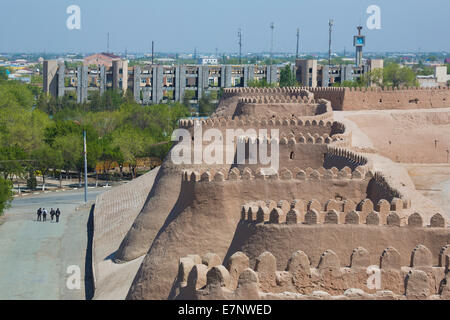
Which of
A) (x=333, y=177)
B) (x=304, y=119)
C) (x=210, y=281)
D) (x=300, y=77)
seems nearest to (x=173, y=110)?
(x=300, y=77)

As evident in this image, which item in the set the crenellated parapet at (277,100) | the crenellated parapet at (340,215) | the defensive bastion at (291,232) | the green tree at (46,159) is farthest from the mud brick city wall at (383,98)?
the crenellated parapet at (340,215)

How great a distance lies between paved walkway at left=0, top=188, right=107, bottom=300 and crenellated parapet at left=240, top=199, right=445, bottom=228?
48.2 ft

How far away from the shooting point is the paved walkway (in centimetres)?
3672

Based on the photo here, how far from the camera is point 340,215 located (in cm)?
2078

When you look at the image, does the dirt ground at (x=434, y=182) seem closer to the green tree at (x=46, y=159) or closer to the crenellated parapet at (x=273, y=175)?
the crenellated parapet at (x=273, y=175)

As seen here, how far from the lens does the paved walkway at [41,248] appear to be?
36719 millimetres

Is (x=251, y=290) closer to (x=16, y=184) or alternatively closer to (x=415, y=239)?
(x=415, y=239)

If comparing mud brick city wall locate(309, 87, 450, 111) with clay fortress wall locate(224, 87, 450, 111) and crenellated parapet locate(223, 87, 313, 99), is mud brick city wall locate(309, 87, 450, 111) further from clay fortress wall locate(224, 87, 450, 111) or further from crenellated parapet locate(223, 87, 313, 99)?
crenellated parapet locate(223, 87, 313, 99)

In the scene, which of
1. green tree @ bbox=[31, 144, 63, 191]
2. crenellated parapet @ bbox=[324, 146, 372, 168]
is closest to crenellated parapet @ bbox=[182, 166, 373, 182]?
crenellated parapet @ bbox=[324, 146, 372, 168]

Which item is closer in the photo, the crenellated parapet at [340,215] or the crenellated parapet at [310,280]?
the crenellated parapet at [310,280]

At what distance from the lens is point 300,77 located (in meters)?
127

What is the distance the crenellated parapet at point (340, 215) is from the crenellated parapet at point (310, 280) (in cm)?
292
